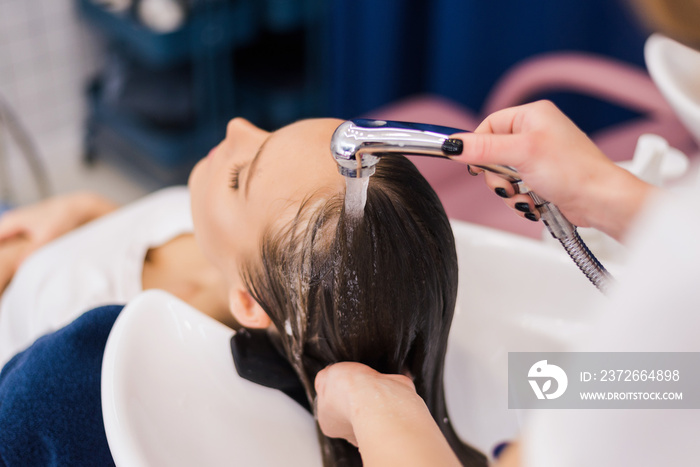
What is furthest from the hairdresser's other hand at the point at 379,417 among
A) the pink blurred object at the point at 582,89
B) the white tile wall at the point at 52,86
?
the white tile wall at the point at 52,86

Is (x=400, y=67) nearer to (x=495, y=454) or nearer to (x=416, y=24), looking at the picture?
(x=416, y=24)

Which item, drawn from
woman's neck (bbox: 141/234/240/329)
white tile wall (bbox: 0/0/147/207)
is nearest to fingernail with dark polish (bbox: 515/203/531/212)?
woman's neck (bbox: 141/234/240/329)

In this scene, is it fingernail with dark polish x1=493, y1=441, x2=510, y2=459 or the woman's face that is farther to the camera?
fingernail with dark polish x1=493, y1=441, x2=510, y2=459

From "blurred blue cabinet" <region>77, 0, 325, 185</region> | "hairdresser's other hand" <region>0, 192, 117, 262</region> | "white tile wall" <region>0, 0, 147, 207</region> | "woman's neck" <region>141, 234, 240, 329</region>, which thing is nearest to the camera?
"woman's neck" <region>141, 234, 240, 329</region>

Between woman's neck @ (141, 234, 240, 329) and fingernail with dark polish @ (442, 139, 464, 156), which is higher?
fingernail with dark polish @ (442, 139, 464, 156)

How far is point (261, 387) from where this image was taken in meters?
0.75

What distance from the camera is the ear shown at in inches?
29.0

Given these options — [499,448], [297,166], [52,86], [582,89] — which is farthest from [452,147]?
[52,86]

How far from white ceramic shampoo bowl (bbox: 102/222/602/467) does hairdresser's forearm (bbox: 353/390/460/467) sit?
187mm

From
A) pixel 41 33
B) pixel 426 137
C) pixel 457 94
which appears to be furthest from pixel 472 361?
pixel 41 33

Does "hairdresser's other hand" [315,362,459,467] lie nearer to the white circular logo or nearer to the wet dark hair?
the wet dark hair

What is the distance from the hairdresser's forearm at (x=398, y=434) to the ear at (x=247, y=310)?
20cm

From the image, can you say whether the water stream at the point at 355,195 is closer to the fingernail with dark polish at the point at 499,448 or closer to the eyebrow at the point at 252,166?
the eyebrow at the point at 252,166

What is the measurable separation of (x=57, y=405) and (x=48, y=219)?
66cm
